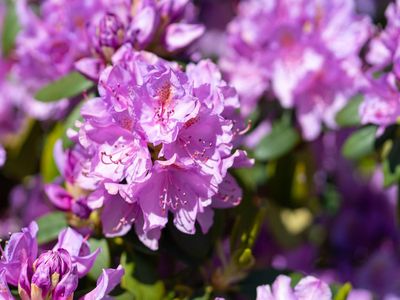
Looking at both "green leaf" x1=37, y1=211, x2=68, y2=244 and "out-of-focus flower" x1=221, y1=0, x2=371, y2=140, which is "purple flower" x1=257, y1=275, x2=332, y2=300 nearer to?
"green leaf" x1=37, y1=211, x2=68, y2=244

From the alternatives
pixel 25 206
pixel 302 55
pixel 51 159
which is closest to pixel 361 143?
pixel 302 55

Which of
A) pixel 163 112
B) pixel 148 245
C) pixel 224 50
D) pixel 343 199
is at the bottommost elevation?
pixel 343 199

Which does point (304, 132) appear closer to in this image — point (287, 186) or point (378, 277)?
point (287, 186)

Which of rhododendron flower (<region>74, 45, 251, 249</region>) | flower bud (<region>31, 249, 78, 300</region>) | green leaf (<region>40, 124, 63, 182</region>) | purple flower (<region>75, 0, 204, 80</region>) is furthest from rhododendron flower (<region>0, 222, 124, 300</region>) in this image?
green leaf (<region>40, 124, 63, 182</region>)

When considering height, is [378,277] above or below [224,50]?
below

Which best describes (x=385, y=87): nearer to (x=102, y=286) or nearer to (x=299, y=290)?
(x=299, y=290)

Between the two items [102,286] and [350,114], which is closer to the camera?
[102,286]

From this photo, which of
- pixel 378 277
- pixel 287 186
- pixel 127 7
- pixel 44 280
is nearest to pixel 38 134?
pixel 287 186
